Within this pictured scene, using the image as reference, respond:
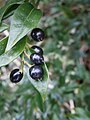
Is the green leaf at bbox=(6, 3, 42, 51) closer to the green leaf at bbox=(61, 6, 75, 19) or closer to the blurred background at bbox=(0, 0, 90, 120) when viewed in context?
the blurred background at bbox=(0, 0, 90, 120)

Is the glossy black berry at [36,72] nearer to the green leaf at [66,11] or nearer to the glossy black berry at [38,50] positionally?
the glossy black berry at [38,50]

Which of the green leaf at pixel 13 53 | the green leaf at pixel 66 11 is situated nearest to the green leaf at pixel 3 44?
the green leaf at pixel 13 53

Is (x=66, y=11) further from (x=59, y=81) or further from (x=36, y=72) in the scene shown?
(x=36, y=72)

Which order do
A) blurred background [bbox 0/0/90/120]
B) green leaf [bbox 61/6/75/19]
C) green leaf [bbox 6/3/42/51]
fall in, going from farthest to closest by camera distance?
green leaf [bbox 61/6/75/19] → blurred background [bbox 0/0/90/120] → green leaf [bbox 6/3/42/51]

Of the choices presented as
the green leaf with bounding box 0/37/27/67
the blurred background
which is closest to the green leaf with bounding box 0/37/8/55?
the green leaf with bounding box 0/37/27/67

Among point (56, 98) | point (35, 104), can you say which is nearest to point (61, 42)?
point (56, 98)

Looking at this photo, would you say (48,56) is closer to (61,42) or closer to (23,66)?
(61,42)
